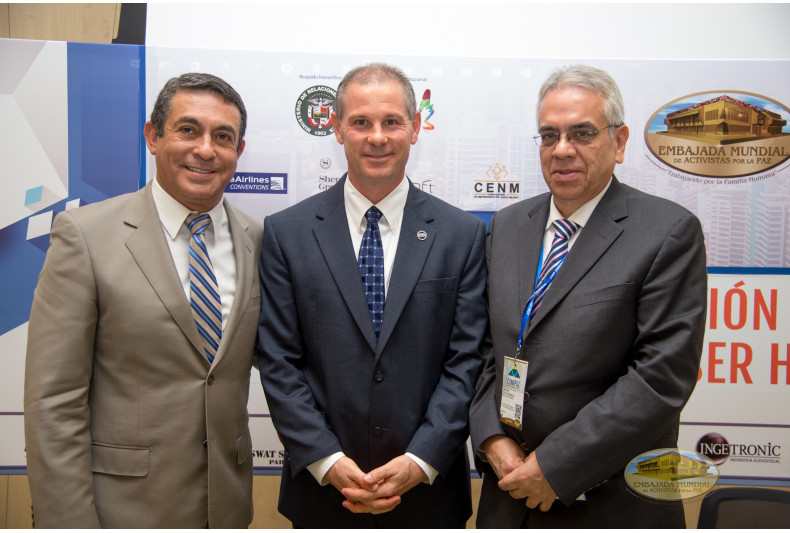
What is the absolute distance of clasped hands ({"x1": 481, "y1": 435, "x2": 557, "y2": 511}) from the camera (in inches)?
66.5

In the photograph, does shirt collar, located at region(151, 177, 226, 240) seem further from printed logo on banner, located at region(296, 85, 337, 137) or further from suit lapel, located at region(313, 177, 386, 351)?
printed logo on banner, located at region(296, 85, 337, 137)

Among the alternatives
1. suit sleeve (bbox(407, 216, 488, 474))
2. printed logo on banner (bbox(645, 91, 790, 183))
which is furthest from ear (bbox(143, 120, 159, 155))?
printed logo on banner (bbox(645, 91, 790, 183))

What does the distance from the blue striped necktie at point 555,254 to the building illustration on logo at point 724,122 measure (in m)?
1.64

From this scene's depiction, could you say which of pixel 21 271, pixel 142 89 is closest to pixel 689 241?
pixel 142 89

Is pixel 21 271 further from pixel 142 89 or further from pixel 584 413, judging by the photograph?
pixel 584 413

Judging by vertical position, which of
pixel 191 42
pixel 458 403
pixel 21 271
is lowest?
pixel 458 403

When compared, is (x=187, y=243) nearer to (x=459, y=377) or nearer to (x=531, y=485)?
(x=459, y=377)

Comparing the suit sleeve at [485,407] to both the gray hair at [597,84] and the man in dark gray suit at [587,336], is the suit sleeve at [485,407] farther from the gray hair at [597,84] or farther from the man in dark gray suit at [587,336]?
the gray hair at [597,84]

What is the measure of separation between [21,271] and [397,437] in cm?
249

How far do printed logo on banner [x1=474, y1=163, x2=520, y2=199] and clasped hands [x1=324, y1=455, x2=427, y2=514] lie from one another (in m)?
1.75

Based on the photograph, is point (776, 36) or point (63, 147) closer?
point (63, 147)

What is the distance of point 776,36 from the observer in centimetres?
315

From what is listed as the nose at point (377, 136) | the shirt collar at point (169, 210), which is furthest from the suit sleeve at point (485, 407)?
the shirt collar at point (169, 210)

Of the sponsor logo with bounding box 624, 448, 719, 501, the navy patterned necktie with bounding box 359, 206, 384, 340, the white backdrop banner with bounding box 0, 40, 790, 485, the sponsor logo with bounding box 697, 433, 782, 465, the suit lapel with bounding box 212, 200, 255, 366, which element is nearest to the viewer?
the sponsor logo with bounding box 624, 448, 719, 501
